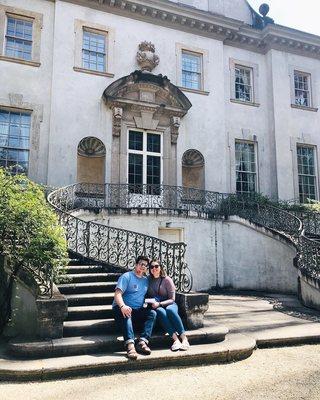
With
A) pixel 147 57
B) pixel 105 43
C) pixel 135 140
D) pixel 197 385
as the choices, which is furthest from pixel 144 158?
pixel 197 385

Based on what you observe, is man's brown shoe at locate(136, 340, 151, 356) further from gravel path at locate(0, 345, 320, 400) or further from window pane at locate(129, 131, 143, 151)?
window pane at locate(129, 131, 143, 151)

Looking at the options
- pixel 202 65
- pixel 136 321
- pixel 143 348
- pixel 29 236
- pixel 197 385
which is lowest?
pixel 197 385

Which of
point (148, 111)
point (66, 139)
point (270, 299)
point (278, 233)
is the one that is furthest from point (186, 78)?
point (270, 299)

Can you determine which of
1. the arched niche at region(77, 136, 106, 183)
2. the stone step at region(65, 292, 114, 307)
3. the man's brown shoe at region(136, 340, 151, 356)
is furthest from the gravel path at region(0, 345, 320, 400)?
the arched niche at region(77, 136, 106, 183)

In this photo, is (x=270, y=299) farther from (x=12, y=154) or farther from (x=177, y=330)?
(x=12, y=154)

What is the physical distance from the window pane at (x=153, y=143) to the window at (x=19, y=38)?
5.72 meters

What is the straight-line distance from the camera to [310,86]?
2034 cm

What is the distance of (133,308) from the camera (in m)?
6.21

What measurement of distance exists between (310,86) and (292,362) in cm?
1793

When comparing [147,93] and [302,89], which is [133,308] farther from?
[302,89]

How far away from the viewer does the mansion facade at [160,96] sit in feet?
48.2

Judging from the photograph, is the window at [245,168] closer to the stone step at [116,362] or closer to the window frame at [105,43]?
the window frame at [105,43]

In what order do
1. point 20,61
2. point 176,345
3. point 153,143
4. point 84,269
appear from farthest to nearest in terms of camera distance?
1. point 153,143
2. point 20,61
3. point 84,269
4. point 176,345

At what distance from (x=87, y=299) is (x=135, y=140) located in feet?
34.1
